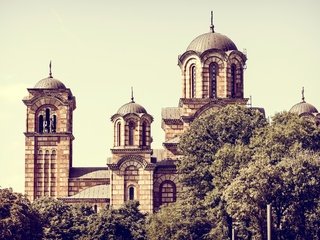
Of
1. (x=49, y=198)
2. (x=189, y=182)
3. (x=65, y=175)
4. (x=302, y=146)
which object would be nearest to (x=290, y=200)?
(x=302, y=146)

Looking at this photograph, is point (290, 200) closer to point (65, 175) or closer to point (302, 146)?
point (302, 146)

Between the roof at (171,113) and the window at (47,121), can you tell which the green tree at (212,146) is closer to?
the roof at (171,113)

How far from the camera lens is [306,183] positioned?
7388cm

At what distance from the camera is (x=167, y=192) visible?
10094cm

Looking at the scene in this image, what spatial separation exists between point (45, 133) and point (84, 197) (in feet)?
21.0

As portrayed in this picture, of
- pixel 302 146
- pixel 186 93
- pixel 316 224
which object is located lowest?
pixel 316 224

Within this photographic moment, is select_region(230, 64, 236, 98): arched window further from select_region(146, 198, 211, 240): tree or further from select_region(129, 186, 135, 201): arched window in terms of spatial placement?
select_region(146, 198, 211, 240): tree

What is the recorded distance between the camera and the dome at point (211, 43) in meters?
101

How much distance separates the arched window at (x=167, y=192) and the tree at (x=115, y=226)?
833 cm

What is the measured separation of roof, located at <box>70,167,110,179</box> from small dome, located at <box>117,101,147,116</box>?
20.7 feet

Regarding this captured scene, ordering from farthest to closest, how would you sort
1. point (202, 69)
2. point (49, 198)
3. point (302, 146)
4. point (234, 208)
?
point (202, 69) → point (49, 198) → point (302, 146) → point (234, 208)

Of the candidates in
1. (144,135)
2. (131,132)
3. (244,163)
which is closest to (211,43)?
(144,135)

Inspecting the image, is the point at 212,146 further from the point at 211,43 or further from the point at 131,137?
the point at 211,43

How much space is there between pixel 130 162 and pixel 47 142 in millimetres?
7910
